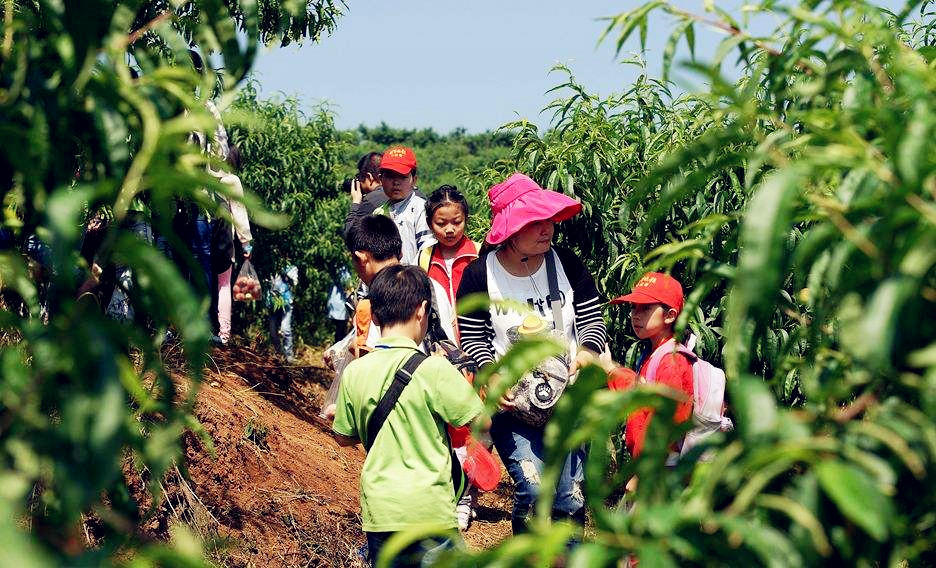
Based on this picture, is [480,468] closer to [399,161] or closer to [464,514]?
[464,514]

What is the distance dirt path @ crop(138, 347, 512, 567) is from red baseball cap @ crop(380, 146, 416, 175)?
196 cm

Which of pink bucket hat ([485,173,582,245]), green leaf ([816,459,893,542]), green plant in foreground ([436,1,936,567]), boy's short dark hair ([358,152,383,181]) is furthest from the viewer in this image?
boy's short dark hair ([358,152,383,181])

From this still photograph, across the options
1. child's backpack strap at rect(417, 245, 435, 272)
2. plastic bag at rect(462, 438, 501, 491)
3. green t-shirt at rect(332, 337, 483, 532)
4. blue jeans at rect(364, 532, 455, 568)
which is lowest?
blue jeans at rect(364, 532, 455, 568)

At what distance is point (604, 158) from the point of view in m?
6.62

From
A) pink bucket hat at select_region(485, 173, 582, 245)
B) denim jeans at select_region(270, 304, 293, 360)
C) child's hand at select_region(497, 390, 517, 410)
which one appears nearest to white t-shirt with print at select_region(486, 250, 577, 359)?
pink bucket hat at select_region(485, 173, 582, 245)

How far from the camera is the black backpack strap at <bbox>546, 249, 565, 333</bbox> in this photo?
17.2 ft

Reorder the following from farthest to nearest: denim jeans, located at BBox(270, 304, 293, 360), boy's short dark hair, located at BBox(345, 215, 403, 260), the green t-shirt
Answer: denim jeans, located at BBox(270, 304, 293, 360) < boy's short dark hair, located at BBox(345, 215, 403, 260) < the green t-shirt

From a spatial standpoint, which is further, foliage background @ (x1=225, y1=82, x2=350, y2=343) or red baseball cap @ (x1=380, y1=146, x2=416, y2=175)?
foliage background @ (x1=225, y1=82, x2=350, y2=343)

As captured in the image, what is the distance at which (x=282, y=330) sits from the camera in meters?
13.3

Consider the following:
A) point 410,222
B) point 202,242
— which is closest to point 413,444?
point 410,222

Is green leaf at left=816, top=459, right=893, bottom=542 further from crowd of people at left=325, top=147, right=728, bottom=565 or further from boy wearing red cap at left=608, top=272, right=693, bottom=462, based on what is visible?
boy wearing red cap at left=608, top=272, right=693, bottom=462

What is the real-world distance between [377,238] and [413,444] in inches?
72.3

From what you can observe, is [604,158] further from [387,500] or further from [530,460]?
[387,500]

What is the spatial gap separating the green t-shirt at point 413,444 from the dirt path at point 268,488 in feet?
3.94
